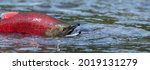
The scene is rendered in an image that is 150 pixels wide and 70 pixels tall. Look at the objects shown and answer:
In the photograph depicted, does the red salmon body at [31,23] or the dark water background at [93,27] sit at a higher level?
the red salmon body at [31,23]

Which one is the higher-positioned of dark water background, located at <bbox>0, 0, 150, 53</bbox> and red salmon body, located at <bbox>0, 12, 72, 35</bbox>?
red salmon body, located at <bbox>0, 12, 72, 35</bbox>

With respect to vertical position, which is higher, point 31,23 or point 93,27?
point 31,23

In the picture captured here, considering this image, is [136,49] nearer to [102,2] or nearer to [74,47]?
[74,47]

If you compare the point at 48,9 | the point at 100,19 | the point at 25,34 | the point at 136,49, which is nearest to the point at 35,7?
the point at 48,9

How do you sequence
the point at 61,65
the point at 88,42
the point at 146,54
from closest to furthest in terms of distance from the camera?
the point at 61,65, the point at 146,54, the point at 88,42

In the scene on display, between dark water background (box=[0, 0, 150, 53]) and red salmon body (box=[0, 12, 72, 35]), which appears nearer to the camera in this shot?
dark water background (box=[0, 0, 150, 53])

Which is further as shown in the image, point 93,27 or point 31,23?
point 93,27

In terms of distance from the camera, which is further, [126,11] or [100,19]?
[126,11]

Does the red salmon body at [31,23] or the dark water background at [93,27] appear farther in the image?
the red salmon body at [31,23]
